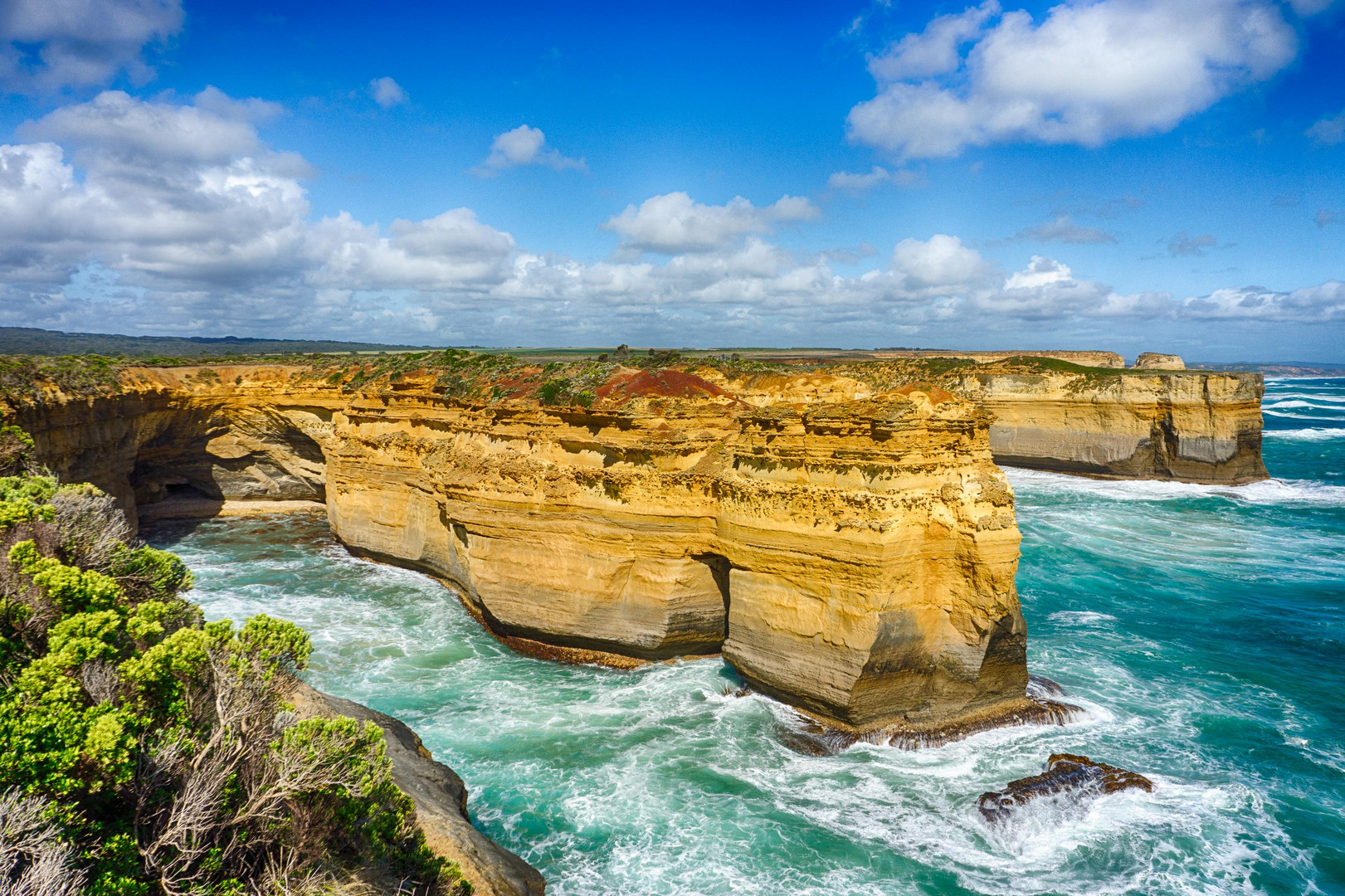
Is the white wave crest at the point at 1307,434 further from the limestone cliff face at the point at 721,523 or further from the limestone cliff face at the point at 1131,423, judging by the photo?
the limestone cliff face at the point at 721,523

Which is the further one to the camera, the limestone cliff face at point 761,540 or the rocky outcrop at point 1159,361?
the rocky outcrop at point 1159,361

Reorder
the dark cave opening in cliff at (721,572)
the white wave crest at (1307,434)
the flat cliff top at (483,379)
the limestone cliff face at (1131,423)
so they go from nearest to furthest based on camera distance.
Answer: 1. the dark cave opening in cliff at (721,572)
2. the flat cliff top at (483,379)
3. the limestone cliff face at (1131,423)
4. the white wave crest at (1307,434)

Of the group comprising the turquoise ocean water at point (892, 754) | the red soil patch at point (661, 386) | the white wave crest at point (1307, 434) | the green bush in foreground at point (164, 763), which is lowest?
the turquoise ocean water at point (892, 754)

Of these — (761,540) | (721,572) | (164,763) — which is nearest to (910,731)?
(761,540)

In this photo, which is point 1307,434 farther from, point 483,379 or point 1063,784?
point 483,379

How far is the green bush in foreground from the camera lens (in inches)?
218

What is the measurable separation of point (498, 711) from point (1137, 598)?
69.8 feet

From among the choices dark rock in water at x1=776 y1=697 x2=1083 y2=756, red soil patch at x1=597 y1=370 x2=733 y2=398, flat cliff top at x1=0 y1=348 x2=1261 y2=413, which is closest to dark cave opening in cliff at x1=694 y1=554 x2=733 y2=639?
dark rock in water at x1=776 y1=697 x2=1083 y2=756

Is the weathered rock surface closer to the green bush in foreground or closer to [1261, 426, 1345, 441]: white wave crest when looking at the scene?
the green bush in foreground

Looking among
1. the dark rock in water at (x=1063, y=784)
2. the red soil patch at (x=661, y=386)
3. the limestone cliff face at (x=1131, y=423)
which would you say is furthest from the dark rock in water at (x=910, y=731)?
the limestone cliff face at (x=1131, y=423)

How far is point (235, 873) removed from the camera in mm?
6527

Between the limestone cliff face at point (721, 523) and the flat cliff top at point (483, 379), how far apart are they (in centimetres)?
18

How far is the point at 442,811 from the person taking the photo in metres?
9.79

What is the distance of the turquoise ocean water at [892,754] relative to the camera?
36.8ft
